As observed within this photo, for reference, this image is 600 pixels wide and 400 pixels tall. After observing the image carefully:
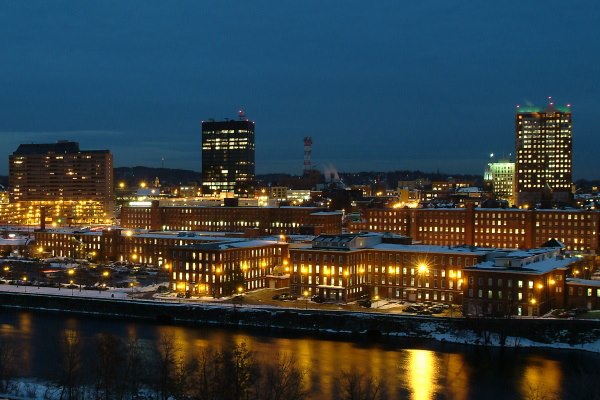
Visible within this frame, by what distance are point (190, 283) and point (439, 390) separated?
77.2 ft

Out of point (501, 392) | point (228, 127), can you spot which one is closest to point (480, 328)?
point (501, 392)

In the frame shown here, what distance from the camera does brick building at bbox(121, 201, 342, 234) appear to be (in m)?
78.2

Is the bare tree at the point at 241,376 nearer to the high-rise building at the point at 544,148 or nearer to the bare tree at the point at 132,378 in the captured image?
the bare tree at the point at 132,378

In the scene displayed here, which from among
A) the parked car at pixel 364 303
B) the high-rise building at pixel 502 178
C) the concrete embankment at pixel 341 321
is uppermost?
the high-rise building at pixel 502 178

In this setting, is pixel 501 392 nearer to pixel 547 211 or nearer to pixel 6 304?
pixel 6 304

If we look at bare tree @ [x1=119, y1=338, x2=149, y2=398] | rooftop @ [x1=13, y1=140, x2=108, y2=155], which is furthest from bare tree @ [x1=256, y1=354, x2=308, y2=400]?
rooftop @ [x1=13, y1=140, x2=108, y2=155]

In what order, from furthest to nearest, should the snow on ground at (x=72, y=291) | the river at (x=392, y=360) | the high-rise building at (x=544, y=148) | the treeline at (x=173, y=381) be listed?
the high-rise building at (x=544, y=148) → the snow on ground at (x=72, y=291) → the river at (x=392, y=360) → the treeline at (x=173, y=381)

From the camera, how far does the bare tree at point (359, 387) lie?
2472 cm

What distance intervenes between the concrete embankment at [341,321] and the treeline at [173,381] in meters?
8.71

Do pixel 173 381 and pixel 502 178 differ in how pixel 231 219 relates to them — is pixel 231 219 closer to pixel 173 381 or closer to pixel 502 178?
pixel 173 381

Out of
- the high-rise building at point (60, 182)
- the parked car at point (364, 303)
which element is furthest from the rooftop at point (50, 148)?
the parked car at point (364, 303)

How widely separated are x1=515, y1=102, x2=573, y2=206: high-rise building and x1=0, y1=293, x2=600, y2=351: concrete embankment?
8375 centimetres

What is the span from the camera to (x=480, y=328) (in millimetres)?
38000

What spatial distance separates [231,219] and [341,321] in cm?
4638
